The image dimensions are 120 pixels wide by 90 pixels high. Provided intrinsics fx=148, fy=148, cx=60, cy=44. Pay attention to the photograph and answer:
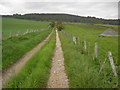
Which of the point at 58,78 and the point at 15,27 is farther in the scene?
the point at 15,27

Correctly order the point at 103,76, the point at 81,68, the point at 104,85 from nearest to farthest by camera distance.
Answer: the point at 104,85 < the point at 103,76 < the point at 81,68

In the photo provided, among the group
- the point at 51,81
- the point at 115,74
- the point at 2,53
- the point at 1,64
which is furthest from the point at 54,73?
the point at 2,53

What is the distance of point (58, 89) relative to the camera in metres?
6.88

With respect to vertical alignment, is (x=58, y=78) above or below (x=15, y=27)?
below

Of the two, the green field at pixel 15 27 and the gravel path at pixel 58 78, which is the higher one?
the green field at pixel 15 27

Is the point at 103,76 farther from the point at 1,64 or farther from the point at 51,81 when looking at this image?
the point at 1,64

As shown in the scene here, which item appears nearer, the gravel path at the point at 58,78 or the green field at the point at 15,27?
the gravel path at the point at 58,78

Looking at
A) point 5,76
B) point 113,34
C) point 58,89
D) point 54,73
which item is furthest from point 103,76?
point 113,34

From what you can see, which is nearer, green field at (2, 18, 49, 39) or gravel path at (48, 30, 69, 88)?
gravel path at (48, 30, 69, 88)

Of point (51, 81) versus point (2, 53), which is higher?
point (2, 53)

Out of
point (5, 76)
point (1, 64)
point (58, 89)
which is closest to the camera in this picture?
point (58, 89)

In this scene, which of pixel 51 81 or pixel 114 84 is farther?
pixel 51 81

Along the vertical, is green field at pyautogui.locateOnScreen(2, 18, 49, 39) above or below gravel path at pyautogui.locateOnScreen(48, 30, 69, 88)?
above

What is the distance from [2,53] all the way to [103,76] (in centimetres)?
954
